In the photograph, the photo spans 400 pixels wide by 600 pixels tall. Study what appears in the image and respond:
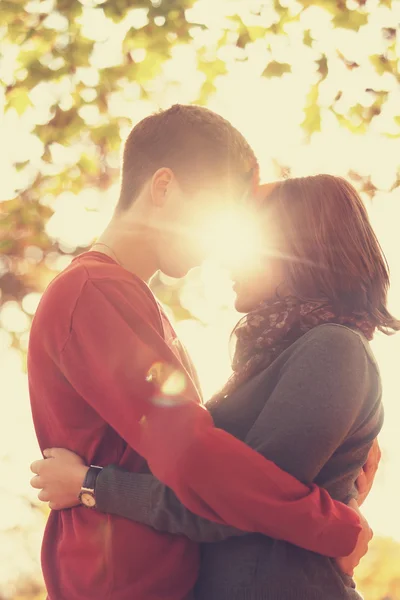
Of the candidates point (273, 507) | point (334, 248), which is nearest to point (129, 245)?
point (334, 248)

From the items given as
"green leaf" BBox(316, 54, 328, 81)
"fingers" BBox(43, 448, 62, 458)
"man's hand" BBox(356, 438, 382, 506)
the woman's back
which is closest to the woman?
the woman's back

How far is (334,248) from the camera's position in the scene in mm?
2719

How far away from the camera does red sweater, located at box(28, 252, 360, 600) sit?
2.23 metres

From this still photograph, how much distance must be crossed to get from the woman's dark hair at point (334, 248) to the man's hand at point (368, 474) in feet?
1.98

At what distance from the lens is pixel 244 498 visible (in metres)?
2.22

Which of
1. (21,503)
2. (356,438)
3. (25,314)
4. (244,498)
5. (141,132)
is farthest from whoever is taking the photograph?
(21,503)

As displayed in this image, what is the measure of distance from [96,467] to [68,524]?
213 mm

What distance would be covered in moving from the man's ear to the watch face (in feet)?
3.51

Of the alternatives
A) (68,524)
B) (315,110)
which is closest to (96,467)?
(68,524)

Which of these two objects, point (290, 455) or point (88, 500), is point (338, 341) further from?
point (88, 500)

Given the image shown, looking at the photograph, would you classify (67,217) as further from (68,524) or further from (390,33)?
(68,524)

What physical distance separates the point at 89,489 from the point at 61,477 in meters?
0.11

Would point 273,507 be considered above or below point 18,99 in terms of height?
below

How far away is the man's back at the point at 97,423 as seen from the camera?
93.6 inches
